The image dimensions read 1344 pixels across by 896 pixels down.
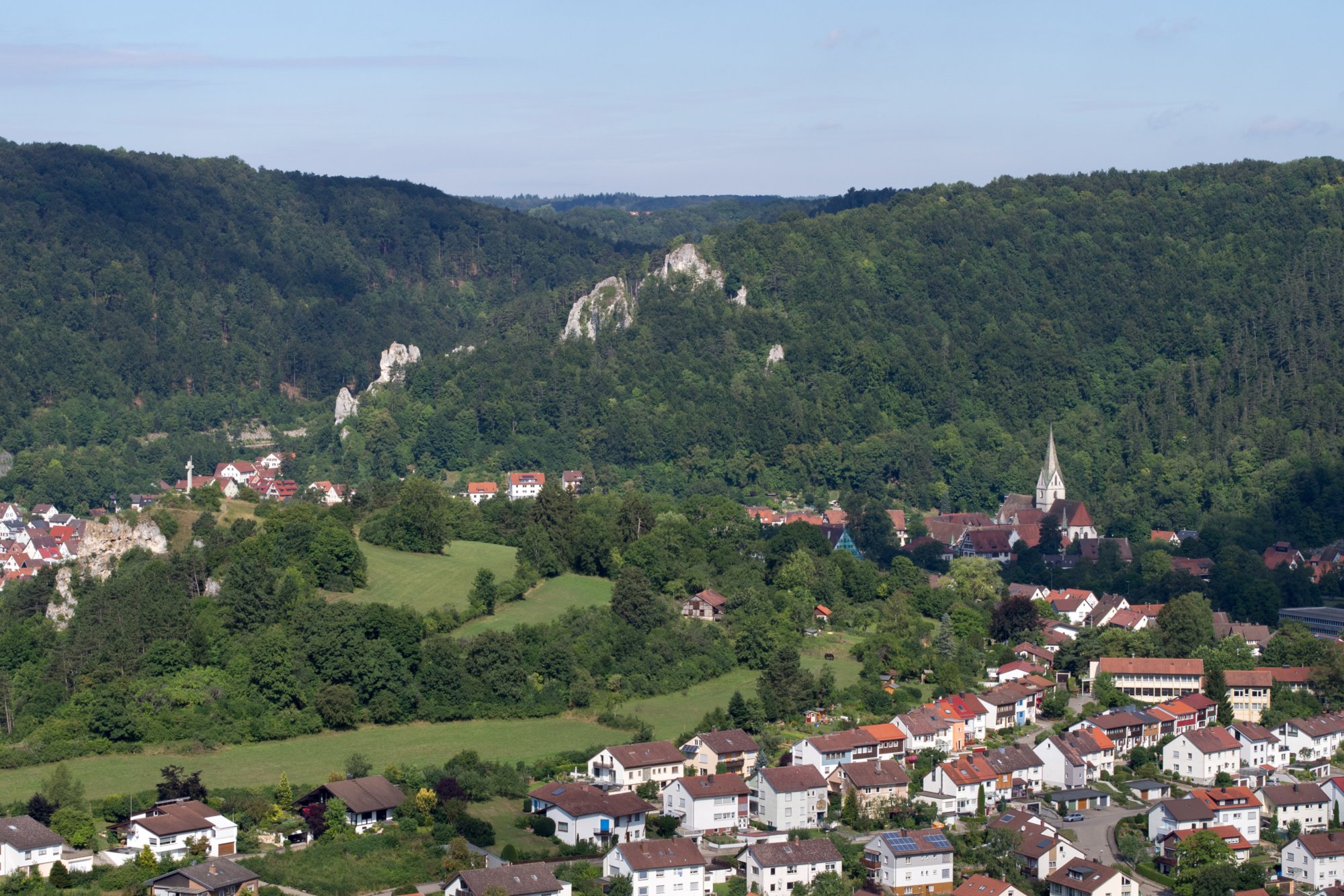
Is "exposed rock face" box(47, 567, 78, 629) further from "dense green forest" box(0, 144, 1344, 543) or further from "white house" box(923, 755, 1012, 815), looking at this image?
"dense green forest" box(0, 144, 1344, 543)

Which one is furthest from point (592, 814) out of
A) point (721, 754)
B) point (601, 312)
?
point (601, 312)

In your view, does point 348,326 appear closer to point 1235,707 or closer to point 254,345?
point 254,345

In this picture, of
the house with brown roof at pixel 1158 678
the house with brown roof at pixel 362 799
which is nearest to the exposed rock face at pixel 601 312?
the house with brown roof at pixel 1158 678

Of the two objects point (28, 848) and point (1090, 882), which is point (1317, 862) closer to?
point (1090, 882)

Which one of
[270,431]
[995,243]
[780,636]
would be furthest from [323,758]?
[995,243]

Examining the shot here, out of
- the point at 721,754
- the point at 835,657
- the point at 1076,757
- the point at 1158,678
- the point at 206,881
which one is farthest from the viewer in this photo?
the point at 835,657

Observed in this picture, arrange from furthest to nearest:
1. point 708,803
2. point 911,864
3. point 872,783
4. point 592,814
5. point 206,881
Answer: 1. point 872,783
2. point 708,803
3. point 592,814
4. point 911,864
5. point 206,881

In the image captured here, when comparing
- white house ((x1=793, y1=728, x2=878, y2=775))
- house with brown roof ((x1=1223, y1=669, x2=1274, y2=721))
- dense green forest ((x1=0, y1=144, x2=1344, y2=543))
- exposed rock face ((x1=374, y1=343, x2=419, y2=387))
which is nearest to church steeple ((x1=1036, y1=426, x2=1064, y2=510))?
dense green forest ((x1=0, y1=144, x2=1344, y2=543))
